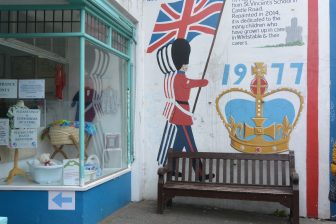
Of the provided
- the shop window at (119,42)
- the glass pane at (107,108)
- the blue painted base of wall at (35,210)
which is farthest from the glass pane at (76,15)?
the blue painted base of wall at (35,210)

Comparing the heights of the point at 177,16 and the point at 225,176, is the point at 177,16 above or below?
above

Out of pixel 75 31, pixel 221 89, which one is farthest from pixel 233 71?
pixel 75 31

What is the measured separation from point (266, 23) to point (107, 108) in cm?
305

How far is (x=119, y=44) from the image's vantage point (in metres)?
7.17

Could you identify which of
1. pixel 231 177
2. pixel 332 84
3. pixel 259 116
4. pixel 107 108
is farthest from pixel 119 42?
pixel 332 84

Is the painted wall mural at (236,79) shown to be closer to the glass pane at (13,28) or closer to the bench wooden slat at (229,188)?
the bench wooden slat at (229,188)

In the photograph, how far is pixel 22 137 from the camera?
6.04 m

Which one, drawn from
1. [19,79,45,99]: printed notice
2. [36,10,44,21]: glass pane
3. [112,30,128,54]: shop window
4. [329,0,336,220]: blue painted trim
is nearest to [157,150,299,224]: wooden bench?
[329,0,336,220]: blue painted trim

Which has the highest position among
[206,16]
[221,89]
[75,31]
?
[206,16]

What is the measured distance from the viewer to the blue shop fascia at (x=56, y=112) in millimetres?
5551

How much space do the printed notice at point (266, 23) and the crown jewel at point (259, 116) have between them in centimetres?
47

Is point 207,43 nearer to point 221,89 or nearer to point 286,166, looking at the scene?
point 221,89

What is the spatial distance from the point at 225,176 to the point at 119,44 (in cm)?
288

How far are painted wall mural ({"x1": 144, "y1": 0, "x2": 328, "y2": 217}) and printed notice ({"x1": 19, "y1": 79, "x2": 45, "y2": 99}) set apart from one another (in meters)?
2.09
